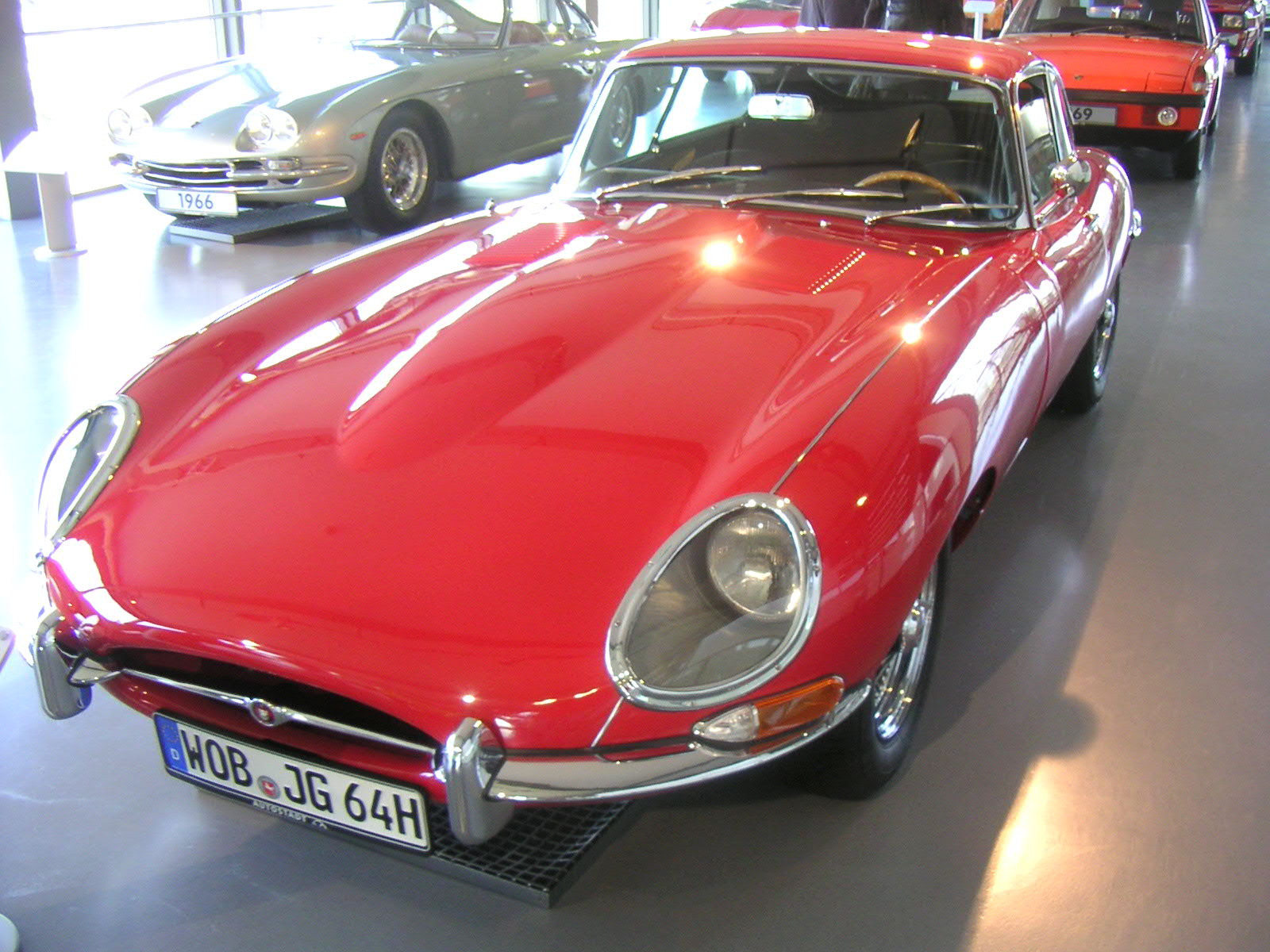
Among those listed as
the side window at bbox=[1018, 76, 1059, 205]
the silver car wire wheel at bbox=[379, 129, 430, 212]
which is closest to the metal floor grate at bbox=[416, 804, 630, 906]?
the side window at bbox=[1018, 76, 1059, 205]

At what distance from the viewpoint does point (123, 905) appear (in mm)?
1935

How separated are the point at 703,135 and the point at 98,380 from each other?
2298 mm

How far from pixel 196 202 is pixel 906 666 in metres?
4.59

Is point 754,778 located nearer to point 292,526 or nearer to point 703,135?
point 292,526

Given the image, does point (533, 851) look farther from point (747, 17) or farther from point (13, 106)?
point (747, 17)

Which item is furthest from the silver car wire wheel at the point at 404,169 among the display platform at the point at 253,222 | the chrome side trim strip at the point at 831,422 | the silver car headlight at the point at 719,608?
the silver car headlight at the point at 719,608

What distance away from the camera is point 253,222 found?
6.60 meters

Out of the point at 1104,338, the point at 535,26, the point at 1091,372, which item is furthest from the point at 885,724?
the point at 535,26

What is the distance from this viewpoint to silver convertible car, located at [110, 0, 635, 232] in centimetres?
565

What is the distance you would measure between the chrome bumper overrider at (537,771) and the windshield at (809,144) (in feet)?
4.81

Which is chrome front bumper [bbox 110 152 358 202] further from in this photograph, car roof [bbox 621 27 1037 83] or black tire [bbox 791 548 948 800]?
black tire [bbox 791 548 948 800]

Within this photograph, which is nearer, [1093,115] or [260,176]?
[260,176]

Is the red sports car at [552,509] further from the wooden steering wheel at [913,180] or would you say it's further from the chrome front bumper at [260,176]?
the chrome front bumper at [260,176]

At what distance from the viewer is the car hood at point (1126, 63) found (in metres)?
6.82
